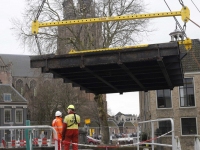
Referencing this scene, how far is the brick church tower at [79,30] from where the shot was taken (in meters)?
30.3

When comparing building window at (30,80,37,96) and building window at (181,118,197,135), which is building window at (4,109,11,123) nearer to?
building window at (30,80,37,96)

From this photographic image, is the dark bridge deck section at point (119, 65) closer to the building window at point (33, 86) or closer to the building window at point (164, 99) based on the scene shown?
the building window at point (164, 99)

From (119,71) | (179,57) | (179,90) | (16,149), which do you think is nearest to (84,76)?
(119,71)

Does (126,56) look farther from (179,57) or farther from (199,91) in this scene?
(199,91)

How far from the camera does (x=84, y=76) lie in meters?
15.5

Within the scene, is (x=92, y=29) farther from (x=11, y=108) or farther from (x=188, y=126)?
(x=11, y=108)

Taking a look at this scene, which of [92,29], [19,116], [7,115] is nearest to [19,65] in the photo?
[19,116]

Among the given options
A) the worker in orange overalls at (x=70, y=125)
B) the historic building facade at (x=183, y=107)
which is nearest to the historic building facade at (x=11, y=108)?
the historic building facade at (x=183, y=107)

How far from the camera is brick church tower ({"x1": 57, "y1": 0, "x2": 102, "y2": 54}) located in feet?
99.5

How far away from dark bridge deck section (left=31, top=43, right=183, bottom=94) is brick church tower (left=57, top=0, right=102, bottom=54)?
14.6m

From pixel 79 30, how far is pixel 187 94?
12.5 meters

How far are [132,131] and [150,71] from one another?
13.8 metres

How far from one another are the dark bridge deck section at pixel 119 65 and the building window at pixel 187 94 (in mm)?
17542

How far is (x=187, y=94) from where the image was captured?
111 feet
